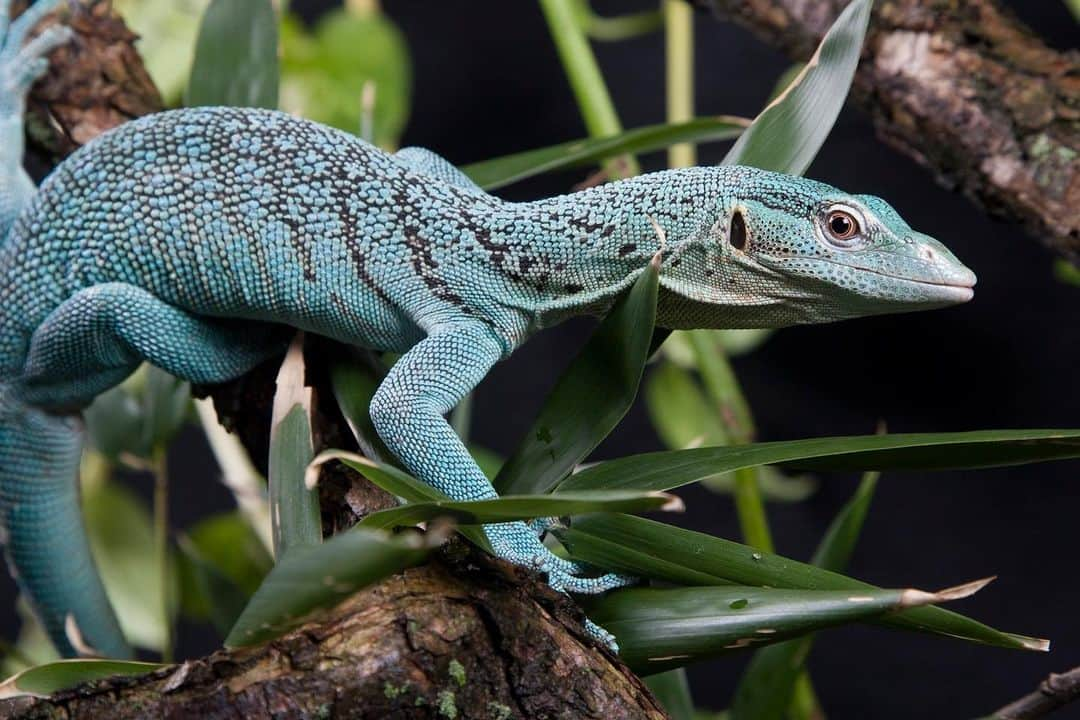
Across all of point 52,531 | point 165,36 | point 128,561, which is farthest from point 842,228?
point 128,561

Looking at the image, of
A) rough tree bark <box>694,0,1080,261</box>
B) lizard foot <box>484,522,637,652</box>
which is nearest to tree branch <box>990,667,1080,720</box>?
lizard foot <box>484,522,637,652</box>


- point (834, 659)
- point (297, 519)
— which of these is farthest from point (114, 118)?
point (834, 659)

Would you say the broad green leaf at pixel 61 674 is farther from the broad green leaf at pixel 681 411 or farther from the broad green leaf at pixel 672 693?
the broad green leaf at pixel 681 411

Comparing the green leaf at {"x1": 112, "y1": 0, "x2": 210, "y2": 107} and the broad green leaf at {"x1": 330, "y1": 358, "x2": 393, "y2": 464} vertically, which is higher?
the green leaf at {"x1": 112, "y1": 0, "x2": 210, "y2": 107}

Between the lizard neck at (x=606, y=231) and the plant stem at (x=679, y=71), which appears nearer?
the lizard neck at (x=606, y=231)

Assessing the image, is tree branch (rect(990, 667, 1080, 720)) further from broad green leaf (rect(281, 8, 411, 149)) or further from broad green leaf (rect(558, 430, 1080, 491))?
broad green leaf (rect(281, 8, 411, 149))

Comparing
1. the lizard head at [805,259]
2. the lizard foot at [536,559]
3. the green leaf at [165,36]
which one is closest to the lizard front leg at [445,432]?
the lizard foot at [536,559]
